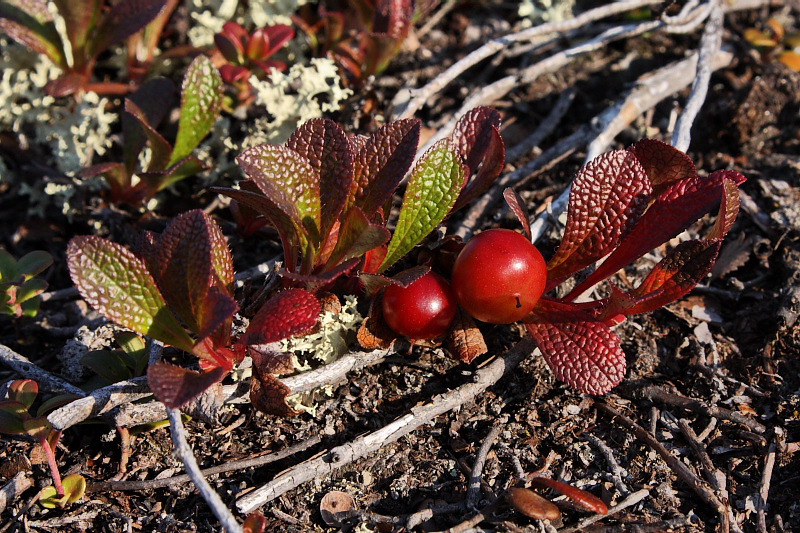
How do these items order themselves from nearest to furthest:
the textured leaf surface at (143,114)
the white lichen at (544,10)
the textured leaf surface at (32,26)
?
the textured leaf surface at (143,114) → the textured leaf surface at (32,26) → the white lichen at (544,10)

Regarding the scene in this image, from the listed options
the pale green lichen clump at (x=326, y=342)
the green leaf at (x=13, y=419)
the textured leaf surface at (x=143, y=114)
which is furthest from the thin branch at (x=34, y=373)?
the textured leaf surface at (x=143, y=114)

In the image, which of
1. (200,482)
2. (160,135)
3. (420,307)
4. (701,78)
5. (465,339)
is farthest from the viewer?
(701,78)

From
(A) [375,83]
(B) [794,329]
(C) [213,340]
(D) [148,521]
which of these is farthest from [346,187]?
(B) [794,329]

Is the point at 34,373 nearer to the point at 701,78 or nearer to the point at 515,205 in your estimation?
the point at 515,205

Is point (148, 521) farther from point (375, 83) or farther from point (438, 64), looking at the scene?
point (438, 64)

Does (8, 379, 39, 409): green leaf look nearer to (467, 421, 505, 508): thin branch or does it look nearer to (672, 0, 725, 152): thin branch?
(467, 421, 505, 508): thin branch

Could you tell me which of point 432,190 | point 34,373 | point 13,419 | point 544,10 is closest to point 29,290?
point 34,373

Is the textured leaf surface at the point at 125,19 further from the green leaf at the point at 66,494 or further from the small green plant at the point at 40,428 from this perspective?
the green leaf at the point at 66,494
